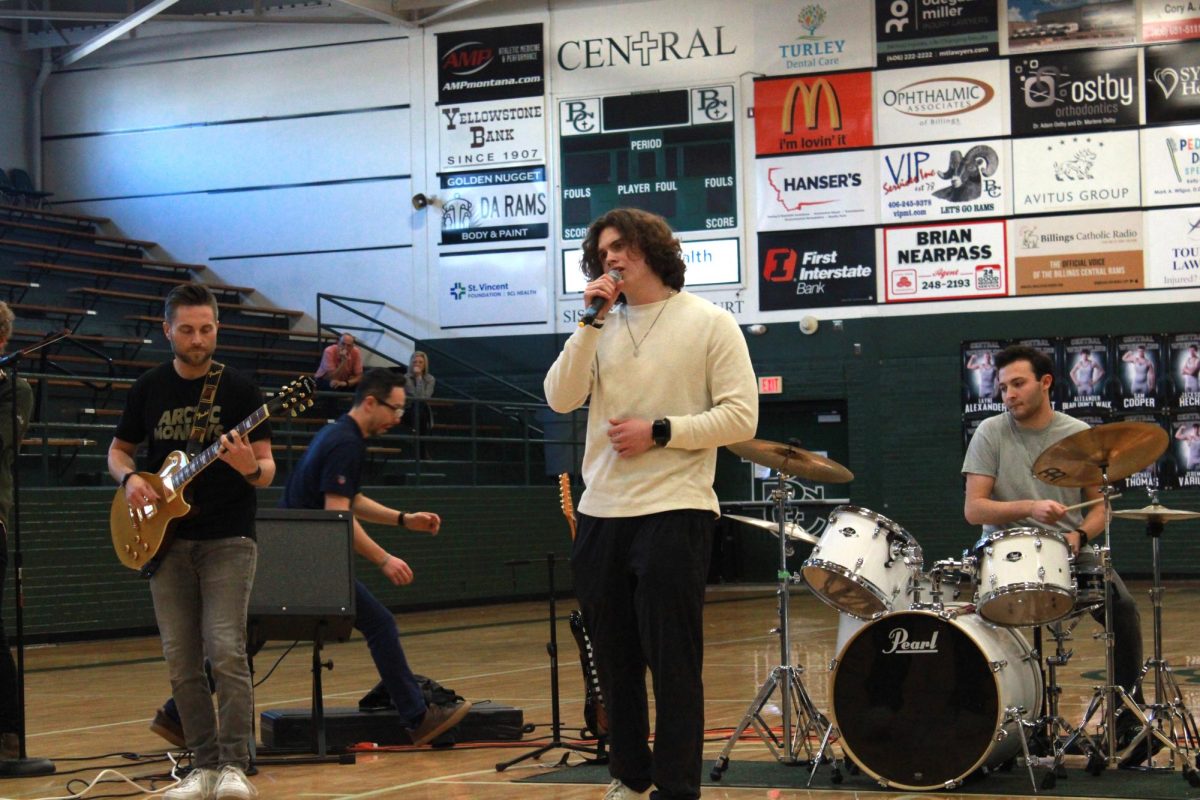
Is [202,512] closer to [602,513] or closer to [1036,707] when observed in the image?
[602,513]

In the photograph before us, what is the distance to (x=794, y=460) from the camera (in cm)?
638

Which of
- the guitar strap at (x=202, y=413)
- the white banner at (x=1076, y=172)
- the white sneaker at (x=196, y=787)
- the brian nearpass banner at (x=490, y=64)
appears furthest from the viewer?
the brian nearpass banner at (x=490, y=64)

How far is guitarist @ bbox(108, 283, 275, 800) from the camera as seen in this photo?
557 centimetres

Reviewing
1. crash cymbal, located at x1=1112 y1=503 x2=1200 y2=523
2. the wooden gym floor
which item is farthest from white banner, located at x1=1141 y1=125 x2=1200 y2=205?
crash cymbal, located at x1=1112 y1=503 x2=1200 y2=523

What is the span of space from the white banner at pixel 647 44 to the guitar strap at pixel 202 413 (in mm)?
15478

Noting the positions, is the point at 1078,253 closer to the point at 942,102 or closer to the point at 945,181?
the point at 945,181

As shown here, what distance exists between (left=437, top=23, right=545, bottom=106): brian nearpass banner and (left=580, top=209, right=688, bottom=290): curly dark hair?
55.6ft

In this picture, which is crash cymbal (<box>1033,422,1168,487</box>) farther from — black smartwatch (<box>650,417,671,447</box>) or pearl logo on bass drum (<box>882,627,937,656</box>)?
black smartwatch (<box>650,417,671,447</box>)

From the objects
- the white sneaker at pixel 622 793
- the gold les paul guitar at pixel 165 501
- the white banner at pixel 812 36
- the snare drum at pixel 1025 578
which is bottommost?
the white sneaker at pixel 622 793

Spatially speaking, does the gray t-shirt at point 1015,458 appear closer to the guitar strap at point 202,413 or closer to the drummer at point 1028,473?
the drummer at point 1028,473

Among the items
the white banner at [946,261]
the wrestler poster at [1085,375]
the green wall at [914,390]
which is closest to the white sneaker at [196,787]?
the green wall at [914,390]

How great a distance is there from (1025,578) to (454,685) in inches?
200

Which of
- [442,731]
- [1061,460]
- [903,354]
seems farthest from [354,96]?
[1061,460]

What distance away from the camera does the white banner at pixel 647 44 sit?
67.2ft
